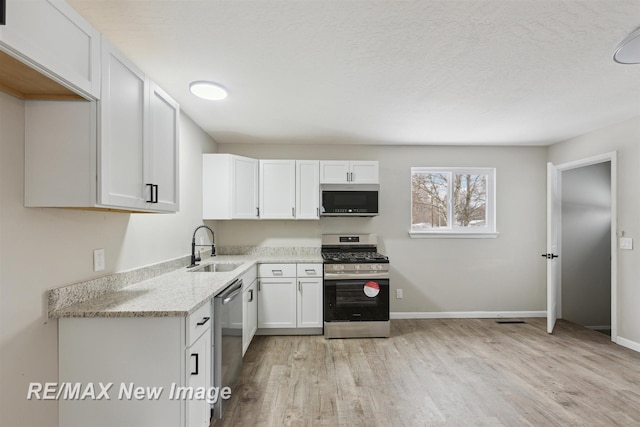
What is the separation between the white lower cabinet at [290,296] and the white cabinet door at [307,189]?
→ 71cm

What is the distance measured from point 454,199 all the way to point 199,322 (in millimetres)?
3752

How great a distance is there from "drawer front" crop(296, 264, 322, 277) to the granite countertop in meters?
1.08

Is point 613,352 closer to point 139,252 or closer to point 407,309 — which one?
point 407,309

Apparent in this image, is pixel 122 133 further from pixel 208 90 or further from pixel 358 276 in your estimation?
pixel 358 276

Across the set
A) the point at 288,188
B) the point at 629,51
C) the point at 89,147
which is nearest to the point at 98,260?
the point at 89,147

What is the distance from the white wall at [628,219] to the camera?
121 inches

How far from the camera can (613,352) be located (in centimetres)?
303

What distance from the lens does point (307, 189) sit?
385 cm

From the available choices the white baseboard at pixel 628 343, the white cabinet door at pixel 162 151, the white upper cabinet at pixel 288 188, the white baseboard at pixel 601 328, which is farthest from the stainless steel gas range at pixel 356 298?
the white baseboard at pixel 601 328

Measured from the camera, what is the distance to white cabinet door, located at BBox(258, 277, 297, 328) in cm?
348

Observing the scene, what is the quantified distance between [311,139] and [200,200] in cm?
155

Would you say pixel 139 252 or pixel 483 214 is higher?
pixel 483 214

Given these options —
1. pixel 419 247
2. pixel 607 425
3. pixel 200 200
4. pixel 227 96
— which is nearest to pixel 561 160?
pixel 419 247

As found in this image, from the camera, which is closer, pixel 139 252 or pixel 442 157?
pixel 139 252
